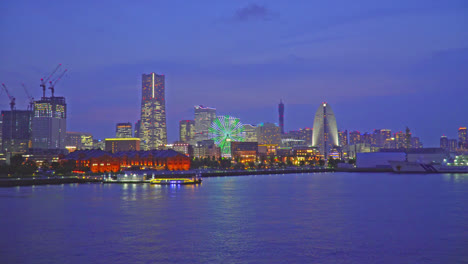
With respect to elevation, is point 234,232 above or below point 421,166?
below

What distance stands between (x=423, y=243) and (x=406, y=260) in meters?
5.73

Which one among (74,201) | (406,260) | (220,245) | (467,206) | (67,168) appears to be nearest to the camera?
(406,260)

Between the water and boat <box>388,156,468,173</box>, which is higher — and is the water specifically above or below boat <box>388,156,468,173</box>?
below

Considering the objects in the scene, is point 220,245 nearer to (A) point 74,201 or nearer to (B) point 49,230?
(B) point 49,230

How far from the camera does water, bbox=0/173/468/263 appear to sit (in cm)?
3086

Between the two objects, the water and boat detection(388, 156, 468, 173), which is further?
boat detection(388, 156, 468, 173)

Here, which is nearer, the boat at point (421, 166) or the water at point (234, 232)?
the water at point (234, 232)

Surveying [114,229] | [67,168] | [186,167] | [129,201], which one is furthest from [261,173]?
[114,229]

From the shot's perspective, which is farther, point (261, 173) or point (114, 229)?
point (261, 173)

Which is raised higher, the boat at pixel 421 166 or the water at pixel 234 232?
the boat at pixel 421 166

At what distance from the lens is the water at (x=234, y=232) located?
101 ft

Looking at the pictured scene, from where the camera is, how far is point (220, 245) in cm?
3409

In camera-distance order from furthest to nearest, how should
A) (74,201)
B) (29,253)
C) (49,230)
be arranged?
(74,201) < (49,230) < (29,253)

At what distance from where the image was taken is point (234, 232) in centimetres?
3928
